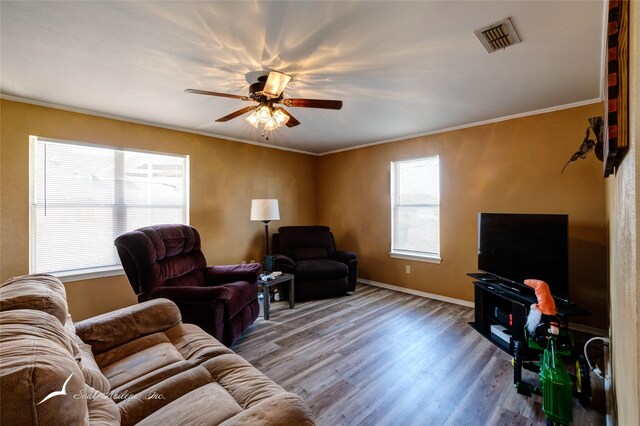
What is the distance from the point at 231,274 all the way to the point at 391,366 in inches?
77.8

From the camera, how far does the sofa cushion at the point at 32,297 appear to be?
116cm

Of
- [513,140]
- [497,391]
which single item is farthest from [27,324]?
[513,140]

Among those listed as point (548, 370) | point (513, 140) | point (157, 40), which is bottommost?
point (548, 370)

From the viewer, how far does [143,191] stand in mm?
3656

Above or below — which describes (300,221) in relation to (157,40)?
below

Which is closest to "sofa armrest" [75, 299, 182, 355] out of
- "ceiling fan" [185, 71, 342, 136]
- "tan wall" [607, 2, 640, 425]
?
"ceiling fan" [185, 71, 342, 136]

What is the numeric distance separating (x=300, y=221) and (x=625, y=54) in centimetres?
487

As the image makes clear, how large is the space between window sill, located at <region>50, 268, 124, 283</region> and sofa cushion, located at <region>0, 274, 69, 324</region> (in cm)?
197

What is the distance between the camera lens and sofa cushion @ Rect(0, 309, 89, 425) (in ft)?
2.04

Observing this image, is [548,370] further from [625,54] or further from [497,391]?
[625,54]

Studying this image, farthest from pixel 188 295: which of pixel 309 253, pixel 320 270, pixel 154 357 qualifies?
pixel 309 253

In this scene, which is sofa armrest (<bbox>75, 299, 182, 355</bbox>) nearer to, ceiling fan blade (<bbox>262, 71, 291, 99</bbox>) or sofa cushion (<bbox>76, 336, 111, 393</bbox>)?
sofa cushion (<bbox>76, 336, 111, 393</bbox>)

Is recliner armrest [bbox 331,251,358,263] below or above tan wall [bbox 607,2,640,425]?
below

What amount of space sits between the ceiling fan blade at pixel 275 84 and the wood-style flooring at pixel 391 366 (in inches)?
89.7
